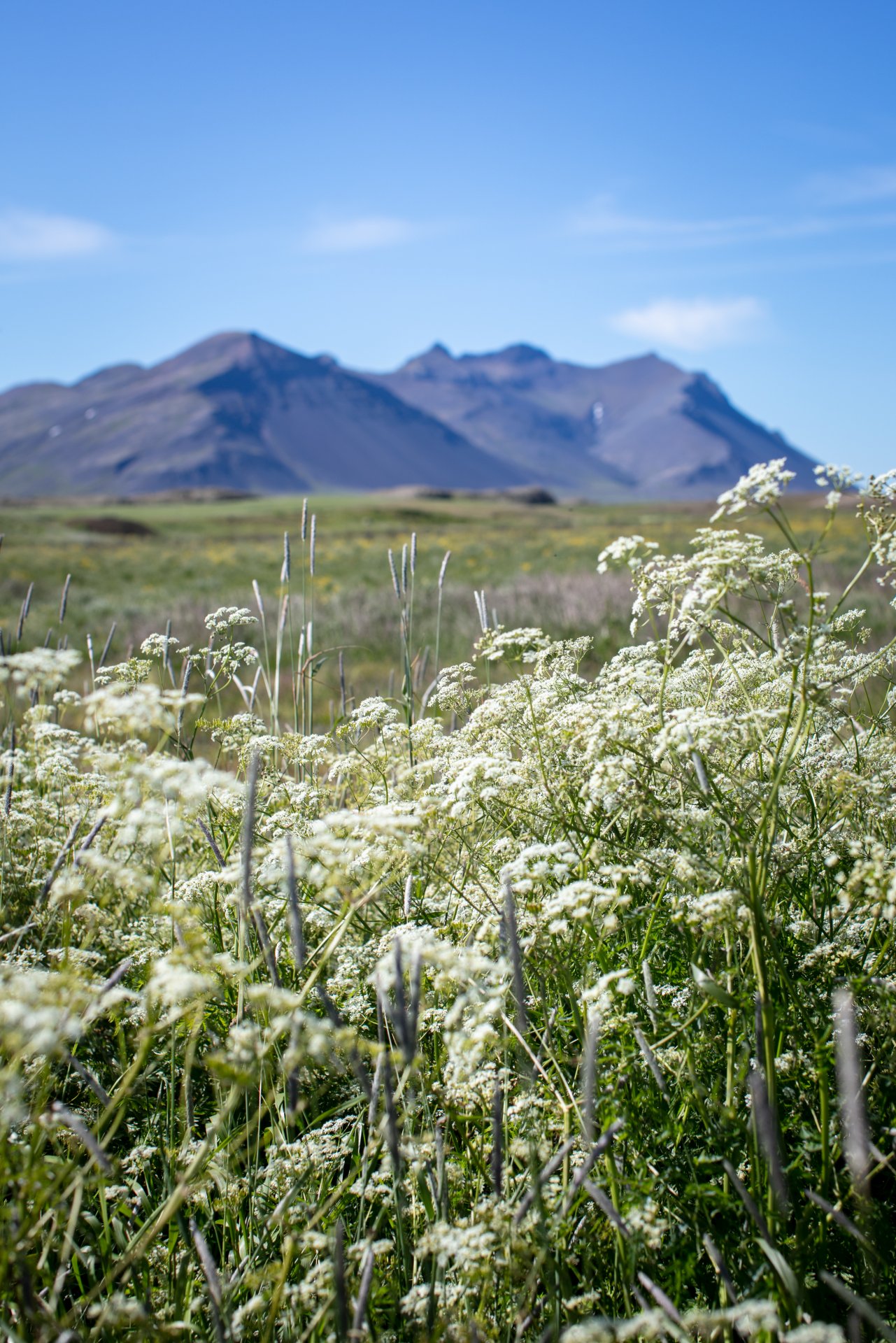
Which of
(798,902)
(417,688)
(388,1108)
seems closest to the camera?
(388,1108)

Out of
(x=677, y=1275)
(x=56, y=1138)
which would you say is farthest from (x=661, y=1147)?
(x=56, y=1138)

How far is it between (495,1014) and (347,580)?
24.3 metres

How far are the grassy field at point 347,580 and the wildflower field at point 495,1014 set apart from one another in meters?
1.51

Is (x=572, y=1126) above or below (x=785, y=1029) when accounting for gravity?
below

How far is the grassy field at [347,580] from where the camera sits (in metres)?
13.7

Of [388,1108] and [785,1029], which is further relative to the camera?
[785,1029]

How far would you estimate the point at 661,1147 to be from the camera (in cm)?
211

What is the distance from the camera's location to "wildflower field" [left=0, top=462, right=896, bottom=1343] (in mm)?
1622

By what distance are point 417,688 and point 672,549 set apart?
95.0ft

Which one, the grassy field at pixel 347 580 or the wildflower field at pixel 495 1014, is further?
the grassy field at pixel 347 580

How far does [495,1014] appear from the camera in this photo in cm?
225

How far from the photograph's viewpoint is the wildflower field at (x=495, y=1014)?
162cm

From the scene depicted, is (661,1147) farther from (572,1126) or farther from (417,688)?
(417,688)

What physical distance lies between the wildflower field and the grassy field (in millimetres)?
1514
